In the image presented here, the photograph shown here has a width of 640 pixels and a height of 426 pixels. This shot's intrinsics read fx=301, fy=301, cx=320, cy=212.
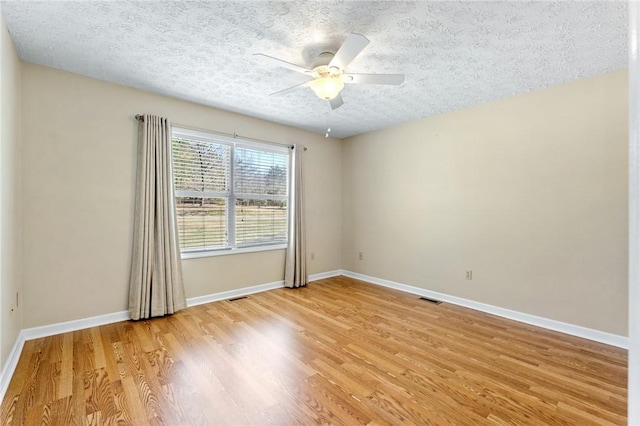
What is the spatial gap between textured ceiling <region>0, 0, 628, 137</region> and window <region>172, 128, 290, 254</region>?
780 mm

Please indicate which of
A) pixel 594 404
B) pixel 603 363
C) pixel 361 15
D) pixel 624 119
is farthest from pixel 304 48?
pixel 603 363

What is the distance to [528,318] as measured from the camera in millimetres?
3277

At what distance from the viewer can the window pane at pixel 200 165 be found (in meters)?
3.69

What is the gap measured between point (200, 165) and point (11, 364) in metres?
2.51

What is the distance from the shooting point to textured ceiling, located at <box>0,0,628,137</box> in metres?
2.03

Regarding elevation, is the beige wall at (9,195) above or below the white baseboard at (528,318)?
above

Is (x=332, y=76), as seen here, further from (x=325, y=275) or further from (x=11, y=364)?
(x=325, y=275)

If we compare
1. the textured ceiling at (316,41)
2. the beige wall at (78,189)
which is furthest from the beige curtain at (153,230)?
the textured ceiling at (316,41)

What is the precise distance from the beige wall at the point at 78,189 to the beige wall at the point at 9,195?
0.45ft

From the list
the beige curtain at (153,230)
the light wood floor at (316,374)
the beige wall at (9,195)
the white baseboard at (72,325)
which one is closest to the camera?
the light wood floor at (316,374)

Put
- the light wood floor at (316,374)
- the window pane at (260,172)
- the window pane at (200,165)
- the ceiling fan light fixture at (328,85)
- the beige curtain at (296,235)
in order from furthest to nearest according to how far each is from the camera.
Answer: the beige curtain at (296,235), the window pane at (260,172), the window pane at (200,165), the ceiling fan light fixture at (328,85), the light wood floor at (316,374)

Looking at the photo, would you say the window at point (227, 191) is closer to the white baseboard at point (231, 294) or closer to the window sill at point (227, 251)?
the window sill at point (227, 251)

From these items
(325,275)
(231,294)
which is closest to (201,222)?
(231,294)

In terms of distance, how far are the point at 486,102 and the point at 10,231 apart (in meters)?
4.86
